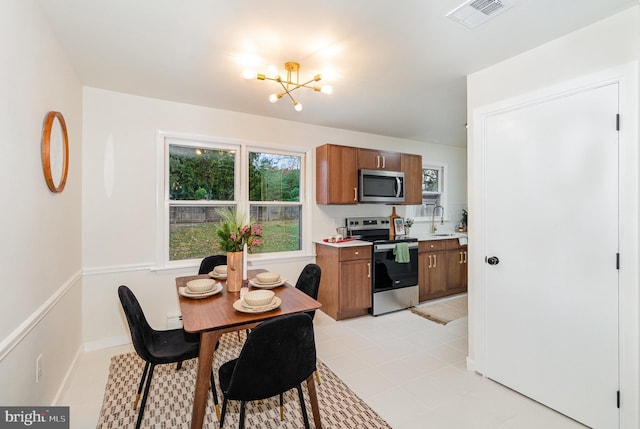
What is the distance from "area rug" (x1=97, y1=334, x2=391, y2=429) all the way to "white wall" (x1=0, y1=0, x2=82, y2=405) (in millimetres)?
398

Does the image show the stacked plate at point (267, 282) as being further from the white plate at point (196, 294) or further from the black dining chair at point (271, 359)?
the black dining chair at point (271, 359)

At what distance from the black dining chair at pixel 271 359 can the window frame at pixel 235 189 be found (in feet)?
6.88

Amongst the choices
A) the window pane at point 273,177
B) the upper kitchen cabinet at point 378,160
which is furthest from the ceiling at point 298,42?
the upper kitchen cabinet at point 378,160

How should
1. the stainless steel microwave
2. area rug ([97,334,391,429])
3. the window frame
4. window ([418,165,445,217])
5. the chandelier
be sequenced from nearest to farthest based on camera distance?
area rug ([97,334,391,429])
the chandelier
the window frame
the stainless steel microwave
window ([418,165,445,217])

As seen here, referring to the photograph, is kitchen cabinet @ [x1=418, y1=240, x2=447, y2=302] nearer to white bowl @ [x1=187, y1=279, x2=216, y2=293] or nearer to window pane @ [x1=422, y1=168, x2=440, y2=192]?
window pane @ [x1=422, y1=168, x2=440, y2=192]

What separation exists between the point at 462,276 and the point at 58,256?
4.91 metres

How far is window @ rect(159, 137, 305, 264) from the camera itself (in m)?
3.27

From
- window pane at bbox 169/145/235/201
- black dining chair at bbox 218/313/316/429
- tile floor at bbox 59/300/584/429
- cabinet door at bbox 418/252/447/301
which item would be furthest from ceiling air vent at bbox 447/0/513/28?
cabinet door at bbox 418/252/447/301

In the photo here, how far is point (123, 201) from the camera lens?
2971 mm

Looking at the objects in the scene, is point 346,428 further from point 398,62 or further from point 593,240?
point 398,62

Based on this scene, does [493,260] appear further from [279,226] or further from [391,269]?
[279,226]

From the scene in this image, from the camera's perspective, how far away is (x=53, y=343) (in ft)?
6.61

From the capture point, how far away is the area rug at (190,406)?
1897 mm

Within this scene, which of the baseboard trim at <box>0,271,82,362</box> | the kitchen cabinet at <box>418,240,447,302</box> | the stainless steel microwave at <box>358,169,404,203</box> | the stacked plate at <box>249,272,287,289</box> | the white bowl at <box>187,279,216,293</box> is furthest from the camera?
the kitchen cabinet at <box>418,240,447,302</box>
